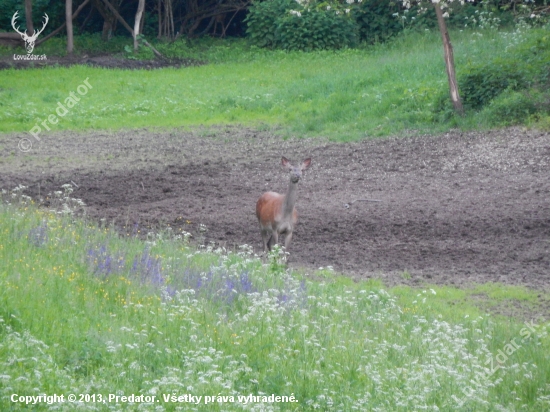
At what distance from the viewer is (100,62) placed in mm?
32344

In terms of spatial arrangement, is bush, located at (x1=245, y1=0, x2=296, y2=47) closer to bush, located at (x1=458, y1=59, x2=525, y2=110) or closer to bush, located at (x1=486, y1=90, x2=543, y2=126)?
bush, located at (x1=458, y1=59, x2=525, y2=110)

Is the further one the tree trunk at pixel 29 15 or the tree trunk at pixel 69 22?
the tree trunk at pixel 29 15

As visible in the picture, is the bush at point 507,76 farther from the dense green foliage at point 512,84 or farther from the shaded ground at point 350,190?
the shaded ground at point 350,190

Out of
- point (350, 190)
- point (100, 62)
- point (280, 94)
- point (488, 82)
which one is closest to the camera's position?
point (350, 190)

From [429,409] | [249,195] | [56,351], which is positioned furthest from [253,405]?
[249,195]

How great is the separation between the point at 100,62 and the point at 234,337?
84.5ft

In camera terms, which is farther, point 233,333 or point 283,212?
point 283,212

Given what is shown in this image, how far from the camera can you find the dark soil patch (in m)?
30.9

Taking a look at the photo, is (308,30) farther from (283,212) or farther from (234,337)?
(234,337)

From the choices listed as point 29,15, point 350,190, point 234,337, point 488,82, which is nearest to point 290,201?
point 350,190

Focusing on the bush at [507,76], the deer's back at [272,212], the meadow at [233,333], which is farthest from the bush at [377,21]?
the meadow at [233,333]

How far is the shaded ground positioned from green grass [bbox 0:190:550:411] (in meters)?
1.59

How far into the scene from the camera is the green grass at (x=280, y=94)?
21594 millimetres

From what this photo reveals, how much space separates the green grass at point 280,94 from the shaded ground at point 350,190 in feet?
4.34
